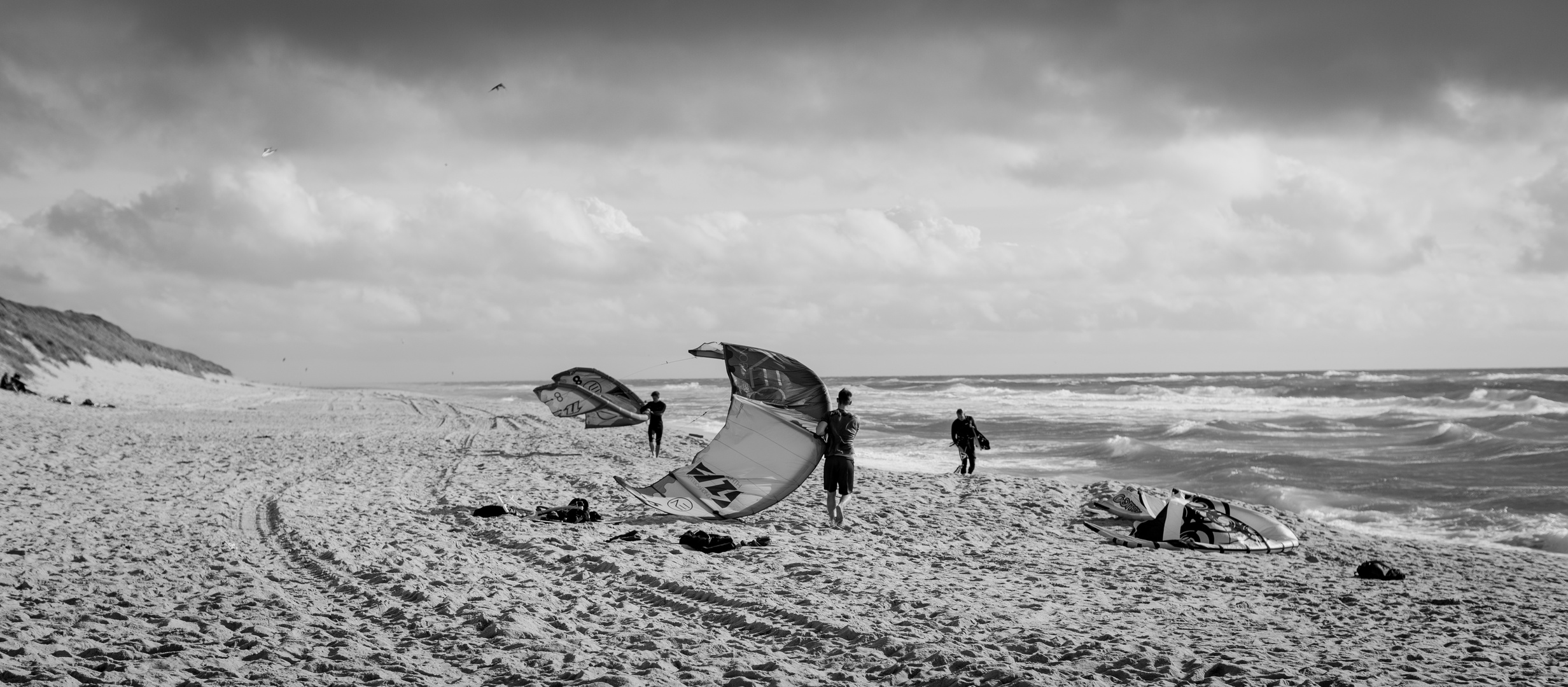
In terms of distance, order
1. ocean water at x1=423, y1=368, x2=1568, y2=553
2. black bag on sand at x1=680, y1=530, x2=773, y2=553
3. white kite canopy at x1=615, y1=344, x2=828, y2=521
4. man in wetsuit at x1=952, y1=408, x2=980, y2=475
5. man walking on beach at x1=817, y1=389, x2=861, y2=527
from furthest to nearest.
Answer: man in wetsuit at x1=952, y1=408, x2=980, y2=475 → ocean water at x1=423, y1=368, x2=1568, y2=553 → white kite canopy at x1=615, y1=344, x2=828, y2=521 → man walking on beach at x1=817, y1=389, x2=861, y2=527 → black bag on sand at x1=680, y1=530, x2=773, y2=553

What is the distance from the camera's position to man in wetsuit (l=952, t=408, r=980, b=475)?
48.8 feet

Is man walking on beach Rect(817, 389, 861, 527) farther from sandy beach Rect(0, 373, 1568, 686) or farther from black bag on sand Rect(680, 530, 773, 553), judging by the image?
black bag on sand Rect(680, 530, 773, 553)

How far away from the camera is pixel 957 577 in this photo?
25.0 feet

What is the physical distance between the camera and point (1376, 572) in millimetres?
8086

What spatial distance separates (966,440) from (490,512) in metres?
7.64

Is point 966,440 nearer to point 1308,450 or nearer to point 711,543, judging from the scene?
point 711,543

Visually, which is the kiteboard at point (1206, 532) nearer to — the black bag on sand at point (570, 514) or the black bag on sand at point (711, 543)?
the black bag on sand at point (711, 543)

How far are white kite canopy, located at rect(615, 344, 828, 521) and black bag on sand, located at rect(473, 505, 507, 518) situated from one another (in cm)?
126

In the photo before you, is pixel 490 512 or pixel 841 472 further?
pixel 490 512

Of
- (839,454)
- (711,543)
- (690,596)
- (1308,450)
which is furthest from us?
(1308,450)

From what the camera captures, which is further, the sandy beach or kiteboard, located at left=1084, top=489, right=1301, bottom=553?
kiteboard, located at left=1084, top=489, right=1301, bottom=553

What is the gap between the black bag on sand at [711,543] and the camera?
8.19 metres

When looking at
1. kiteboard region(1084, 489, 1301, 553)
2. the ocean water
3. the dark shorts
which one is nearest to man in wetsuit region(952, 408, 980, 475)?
the ocean water

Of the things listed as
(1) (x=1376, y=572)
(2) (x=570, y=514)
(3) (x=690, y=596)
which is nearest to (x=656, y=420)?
(2) (x=570, y=514)
